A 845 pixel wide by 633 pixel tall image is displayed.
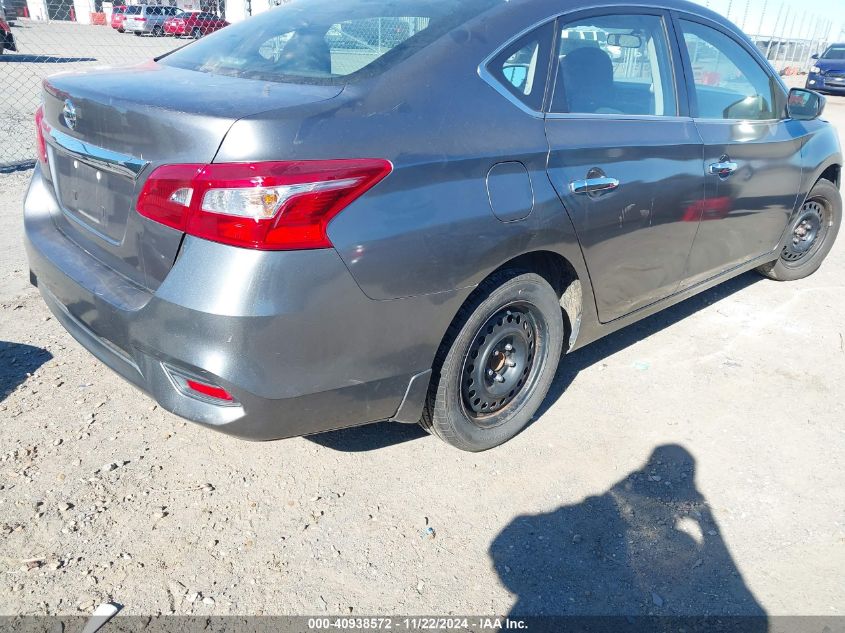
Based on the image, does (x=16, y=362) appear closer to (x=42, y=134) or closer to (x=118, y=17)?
(x=42, y=134)

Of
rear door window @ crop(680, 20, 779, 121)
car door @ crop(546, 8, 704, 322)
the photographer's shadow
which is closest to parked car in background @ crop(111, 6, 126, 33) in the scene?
rear door window @ crop(680, 20, 779, 121)

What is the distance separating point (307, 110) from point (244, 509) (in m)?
1.44

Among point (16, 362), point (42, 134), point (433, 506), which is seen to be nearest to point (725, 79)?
point (433, 506)

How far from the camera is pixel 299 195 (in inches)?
75.8

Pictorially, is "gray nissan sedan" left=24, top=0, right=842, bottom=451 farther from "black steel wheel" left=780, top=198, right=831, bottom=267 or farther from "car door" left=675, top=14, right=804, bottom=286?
"black steel wheel" left=780, top=198, right=831, bottom=267

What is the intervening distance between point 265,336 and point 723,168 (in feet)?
8.46

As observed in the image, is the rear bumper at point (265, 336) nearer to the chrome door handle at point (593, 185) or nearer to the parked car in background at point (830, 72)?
the chrome door handle at point (593, 185)

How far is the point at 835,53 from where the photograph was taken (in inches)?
945

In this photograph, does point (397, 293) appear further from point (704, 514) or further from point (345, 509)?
point (704, 514)

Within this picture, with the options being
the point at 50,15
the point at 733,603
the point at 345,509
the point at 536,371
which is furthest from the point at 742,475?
the point at 50,15

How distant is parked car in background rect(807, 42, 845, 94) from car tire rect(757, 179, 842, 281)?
72.0ft

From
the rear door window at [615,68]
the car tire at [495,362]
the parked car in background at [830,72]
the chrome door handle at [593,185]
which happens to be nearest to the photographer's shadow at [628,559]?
the car tire at [495,362]

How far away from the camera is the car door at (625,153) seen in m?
2.69

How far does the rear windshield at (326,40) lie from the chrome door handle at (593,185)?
741 millimetres
